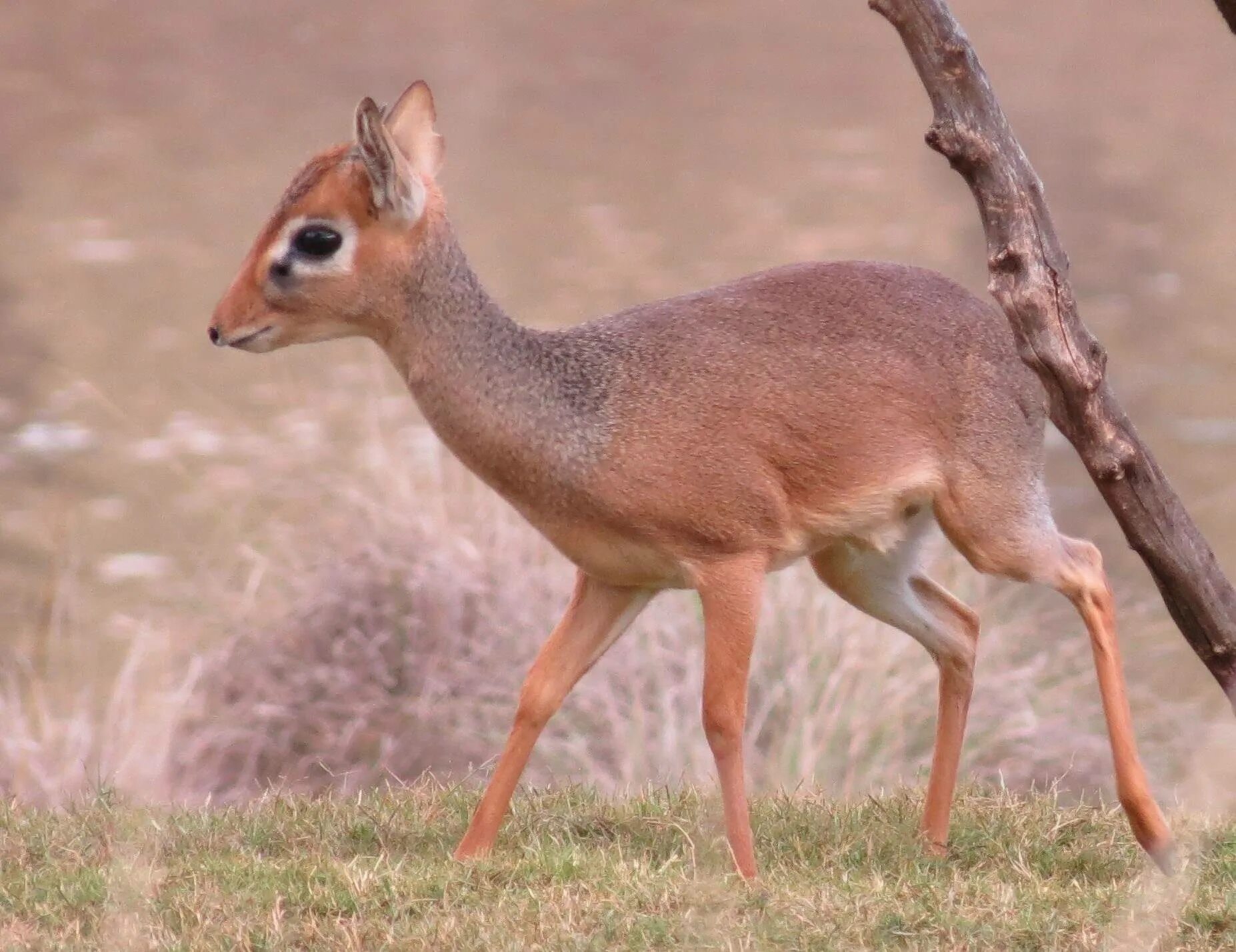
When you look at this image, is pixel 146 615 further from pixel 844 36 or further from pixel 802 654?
pixel 844 36

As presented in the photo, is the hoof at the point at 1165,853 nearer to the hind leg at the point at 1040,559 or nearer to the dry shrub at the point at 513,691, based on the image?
the hind leg at the point at 1040,559

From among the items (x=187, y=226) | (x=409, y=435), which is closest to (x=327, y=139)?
(x=187, y=226)

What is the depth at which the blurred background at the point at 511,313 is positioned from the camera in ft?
32.3

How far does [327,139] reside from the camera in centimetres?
2109

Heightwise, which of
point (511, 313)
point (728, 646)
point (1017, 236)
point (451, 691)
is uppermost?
point (511, 313)

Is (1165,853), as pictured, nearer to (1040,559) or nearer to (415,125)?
(1040,559)

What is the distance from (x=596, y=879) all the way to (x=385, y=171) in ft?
6.64

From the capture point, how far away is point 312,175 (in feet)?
21.7

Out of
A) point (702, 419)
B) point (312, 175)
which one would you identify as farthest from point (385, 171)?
point (702, 419)

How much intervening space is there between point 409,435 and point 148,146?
1280 centimetres

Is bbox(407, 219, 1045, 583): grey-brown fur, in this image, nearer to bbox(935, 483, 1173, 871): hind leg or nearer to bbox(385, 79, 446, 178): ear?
bbox(935, 483, 1173, 871): hind leg

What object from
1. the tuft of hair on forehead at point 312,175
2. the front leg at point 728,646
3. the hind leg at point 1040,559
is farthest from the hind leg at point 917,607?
the tuft of hair on forehead at point 312,175

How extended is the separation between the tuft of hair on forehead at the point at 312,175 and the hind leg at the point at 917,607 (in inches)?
77.4

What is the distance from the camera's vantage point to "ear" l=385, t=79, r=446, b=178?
267 inches
